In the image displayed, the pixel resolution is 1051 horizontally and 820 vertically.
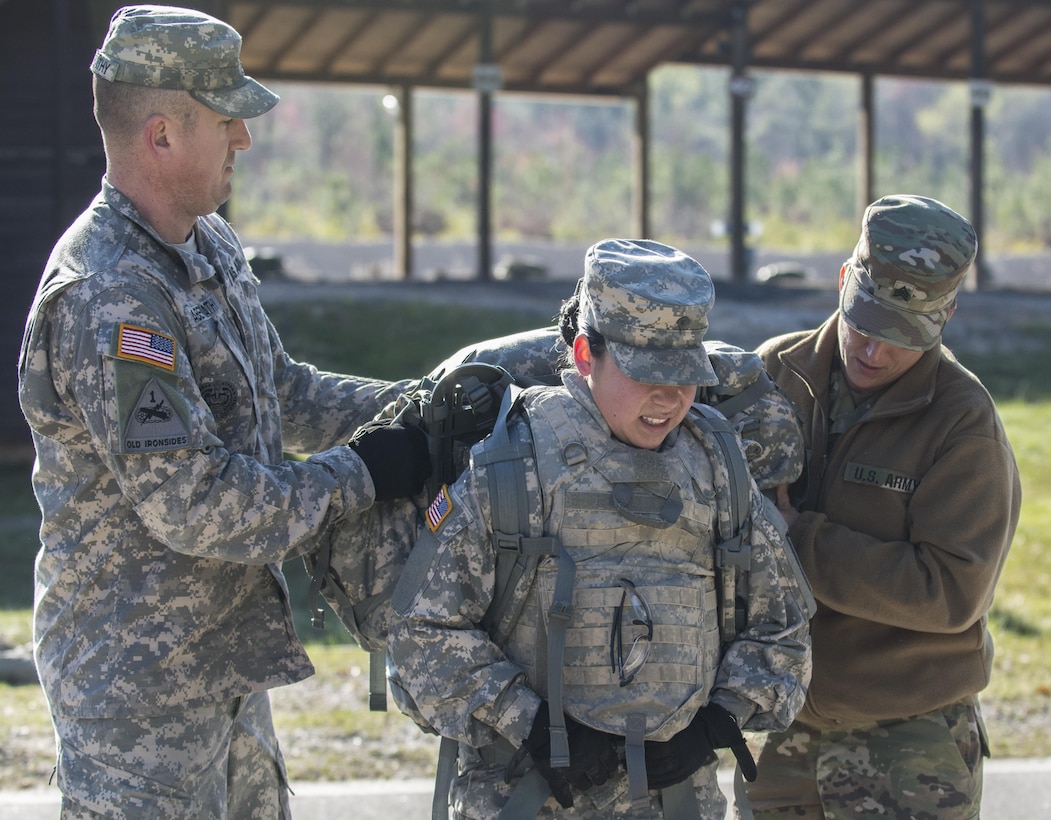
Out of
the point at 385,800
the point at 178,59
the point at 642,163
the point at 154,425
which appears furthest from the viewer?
the point at 642,163

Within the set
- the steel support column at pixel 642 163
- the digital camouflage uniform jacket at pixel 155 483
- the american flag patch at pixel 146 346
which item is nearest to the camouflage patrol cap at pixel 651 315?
the digital camouflage uniform jacket at pixel 155 483

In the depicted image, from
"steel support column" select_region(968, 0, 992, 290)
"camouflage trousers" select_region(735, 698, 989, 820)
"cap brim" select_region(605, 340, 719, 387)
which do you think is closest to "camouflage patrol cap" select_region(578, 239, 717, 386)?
"cap brim" select_region(605, 340, 719, 387)

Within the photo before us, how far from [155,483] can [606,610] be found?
95 cm

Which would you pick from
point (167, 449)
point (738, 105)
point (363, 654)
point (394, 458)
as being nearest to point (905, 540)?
point (394, 458)

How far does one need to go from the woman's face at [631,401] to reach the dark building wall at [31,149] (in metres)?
10.3

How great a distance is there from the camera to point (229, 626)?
3014mm

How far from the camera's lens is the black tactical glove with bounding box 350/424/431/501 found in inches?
111

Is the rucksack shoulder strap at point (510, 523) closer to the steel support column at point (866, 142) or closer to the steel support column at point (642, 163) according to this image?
the steel support column at point (642, 163)

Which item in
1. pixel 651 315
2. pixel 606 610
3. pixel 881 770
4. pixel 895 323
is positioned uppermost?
pixel 651 315

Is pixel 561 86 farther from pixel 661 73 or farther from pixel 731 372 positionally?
pixel 661 73

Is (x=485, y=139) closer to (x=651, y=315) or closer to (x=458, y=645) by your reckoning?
(x=651, y=315)

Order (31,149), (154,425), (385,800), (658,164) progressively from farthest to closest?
(658,164)
(31,149)
(385,800)
(154,425)

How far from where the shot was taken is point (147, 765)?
2.82 meters

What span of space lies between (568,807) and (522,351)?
105cm
